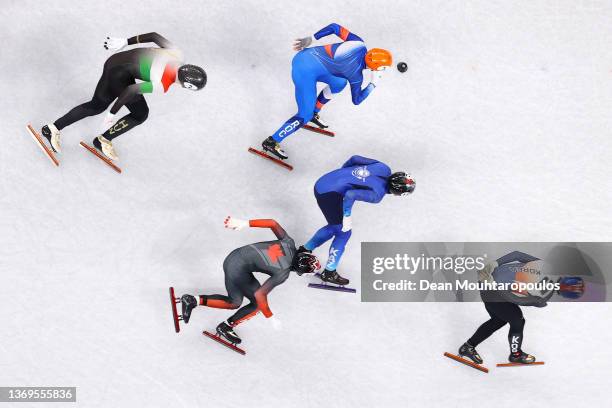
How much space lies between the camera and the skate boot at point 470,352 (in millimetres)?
8344

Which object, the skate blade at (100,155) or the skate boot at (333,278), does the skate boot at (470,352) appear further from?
the skate blade at (100,155)

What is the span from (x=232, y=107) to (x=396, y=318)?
3.26 metres

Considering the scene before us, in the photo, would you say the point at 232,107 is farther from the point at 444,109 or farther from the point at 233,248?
the point at 444,109

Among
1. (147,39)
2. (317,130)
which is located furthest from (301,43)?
(147,39)

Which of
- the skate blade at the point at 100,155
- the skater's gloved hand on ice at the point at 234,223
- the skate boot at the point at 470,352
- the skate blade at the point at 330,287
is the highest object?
the skate blade at the point at 100,155

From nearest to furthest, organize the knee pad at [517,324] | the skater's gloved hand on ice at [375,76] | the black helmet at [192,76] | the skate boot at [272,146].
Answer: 1. the black helmet at [192,76]
2. the skater's gloved hand on ice at [375,76]
3. the knee pad at [517,324]
4. the skate boot at [272,146]

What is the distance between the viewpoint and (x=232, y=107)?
8.58 meters

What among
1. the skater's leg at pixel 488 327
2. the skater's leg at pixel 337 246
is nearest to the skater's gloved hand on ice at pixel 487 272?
the skater's leg at pixel 488 327

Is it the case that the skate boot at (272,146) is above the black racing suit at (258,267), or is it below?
above

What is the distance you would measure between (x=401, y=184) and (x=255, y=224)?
5.43 ft

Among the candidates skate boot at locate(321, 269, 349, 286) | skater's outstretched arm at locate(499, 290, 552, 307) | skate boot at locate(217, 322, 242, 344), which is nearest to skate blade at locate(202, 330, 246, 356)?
skate boot at locate(217, 322, 242, 344)

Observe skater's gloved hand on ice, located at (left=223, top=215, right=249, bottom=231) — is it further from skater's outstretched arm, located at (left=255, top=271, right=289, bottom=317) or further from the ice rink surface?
the ice rink surface

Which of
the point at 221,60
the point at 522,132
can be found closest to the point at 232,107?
the point at 221,60

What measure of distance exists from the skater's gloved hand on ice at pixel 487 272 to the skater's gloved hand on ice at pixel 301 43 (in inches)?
129
